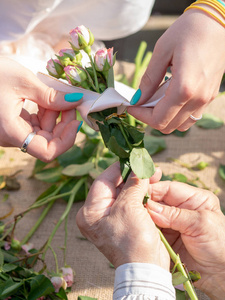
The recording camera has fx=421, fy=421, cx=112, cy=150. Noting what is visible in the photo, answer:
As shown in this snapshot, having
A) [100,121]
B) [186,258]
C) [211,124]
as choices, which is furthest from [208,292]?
[211,124]

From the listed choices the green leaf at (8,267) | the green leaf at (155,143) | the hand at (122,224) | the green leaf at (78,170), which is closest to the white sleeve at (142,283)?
the hand at (122,224)

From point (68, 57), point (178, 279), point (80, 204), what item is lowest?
point (80, 204)

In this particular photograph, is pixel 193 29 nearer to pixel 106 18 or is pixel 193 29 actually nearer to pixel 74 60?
pixel 74 60

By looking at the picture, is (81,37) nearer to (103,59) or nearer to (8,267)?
(103,59)

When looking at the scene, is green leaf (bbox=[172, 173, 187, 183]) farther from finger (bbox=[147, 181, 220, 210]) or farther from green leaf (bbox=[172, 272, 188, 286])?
green leaf (bbox=[172, 272, 188, 286])

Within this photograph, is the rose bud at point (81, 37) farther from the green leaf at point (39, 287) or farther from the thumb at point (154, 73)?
the green leaf at point (39, 287)

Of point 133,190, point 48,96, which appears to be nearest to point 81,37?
point 48,96
